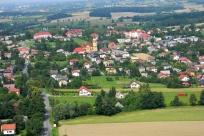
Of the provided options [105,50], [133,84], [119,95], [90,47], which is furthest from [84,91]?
[90,47]

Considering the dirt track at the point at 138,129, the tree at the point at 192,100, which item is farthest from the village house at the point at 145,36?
the dirt track at the point at 138,129

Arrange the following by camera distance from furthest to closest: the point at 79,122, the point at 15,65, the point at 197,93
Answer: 1. the point at 15,65
2. the point at 197,93
3. the point at 79,122

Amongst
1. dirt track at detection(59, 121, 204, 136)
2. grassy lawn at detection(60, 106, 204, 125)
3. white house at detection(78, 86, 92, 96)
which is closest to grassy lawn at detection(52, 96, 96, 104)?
white house at detection(78, 86, 92, 96)

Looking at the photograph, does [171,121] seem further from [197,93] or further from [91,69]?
[91,69]

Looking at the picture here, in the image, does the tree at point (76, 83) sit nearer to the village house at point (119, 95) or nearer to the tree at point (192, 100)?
the village house at point (119, 95)

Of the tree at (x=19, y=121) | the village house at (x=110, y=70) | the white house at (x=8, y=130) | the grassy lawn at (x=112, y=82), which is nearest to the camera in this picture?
the white house at (x=8, y=130)

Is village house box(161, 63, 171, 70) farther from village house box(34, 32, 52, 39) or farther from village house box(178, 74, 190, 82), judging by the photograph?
village house box(34, 32, 52, 39)

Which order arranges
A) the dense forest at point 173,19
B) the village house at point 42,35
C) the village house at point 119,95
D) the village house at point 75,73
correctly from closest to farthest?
the village house at point 119,95 < the village house at point 75,73 < the village house at point 42,35 < the dense forest at point 173,19

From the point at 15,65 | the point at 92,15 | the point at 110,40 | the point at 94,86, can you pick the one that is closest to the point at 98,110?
the point at 94,86
